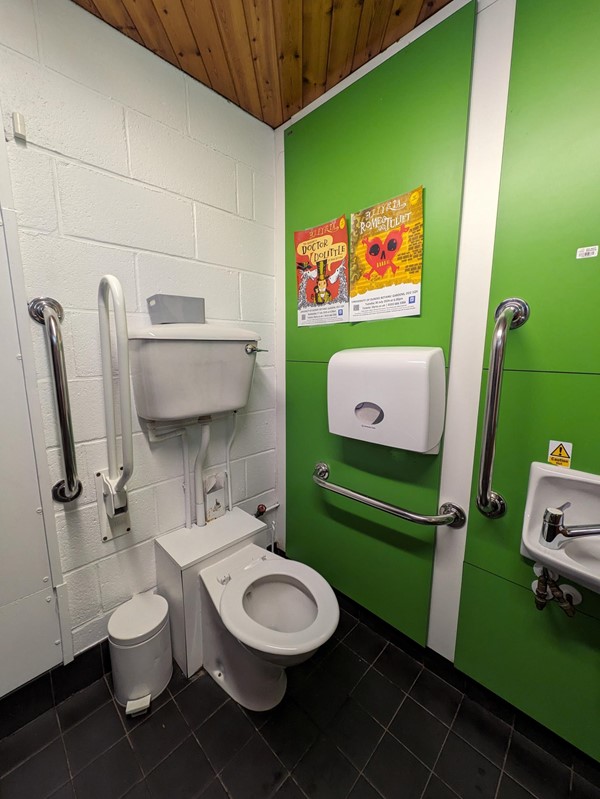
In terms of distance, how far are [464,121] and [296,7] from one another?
623 mm

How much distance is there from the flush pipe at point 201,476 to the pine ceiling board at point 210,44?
1306 mm

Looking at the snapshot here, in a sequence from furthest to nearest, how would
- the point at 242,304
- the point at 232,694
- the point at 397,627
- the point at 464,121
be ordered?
the point at 242,304 → the point at 397,627 → the point at 232,694 → the point at 464,121

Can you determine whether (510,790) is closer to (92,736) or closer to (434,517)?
(434,517)

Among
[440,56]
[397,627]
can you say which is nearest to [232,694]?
[397,627]

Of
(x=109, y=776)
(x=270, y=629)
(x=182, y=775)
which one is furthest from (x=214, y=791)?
(x=270, y=629)

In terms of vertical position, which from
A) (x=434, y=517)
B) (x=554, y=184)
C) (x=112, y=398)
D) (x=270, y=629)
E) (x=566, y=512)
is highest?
(x=554, y=184)

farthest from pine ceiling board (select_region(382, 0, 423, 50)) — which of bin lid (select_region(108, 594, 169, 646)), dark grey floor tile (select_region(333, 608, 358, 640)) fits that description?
dark grey floor tile (select_region(333, 608, 358, 640))

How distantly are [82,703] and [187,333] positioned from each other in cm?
135

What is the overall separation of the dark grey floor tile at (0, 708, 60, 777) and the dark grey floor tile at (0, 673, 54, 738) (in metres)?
0.02

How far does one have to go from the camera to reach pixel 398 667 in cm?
123

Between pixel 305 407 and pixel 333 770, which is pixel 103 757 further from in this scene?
pixel 305 407

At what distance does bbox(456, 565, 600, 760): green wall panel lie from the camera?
869 millimetres

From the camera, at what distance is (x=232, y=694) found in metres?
1.12

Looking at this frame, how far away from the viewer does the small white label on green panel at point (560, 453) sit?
0.84 meters
